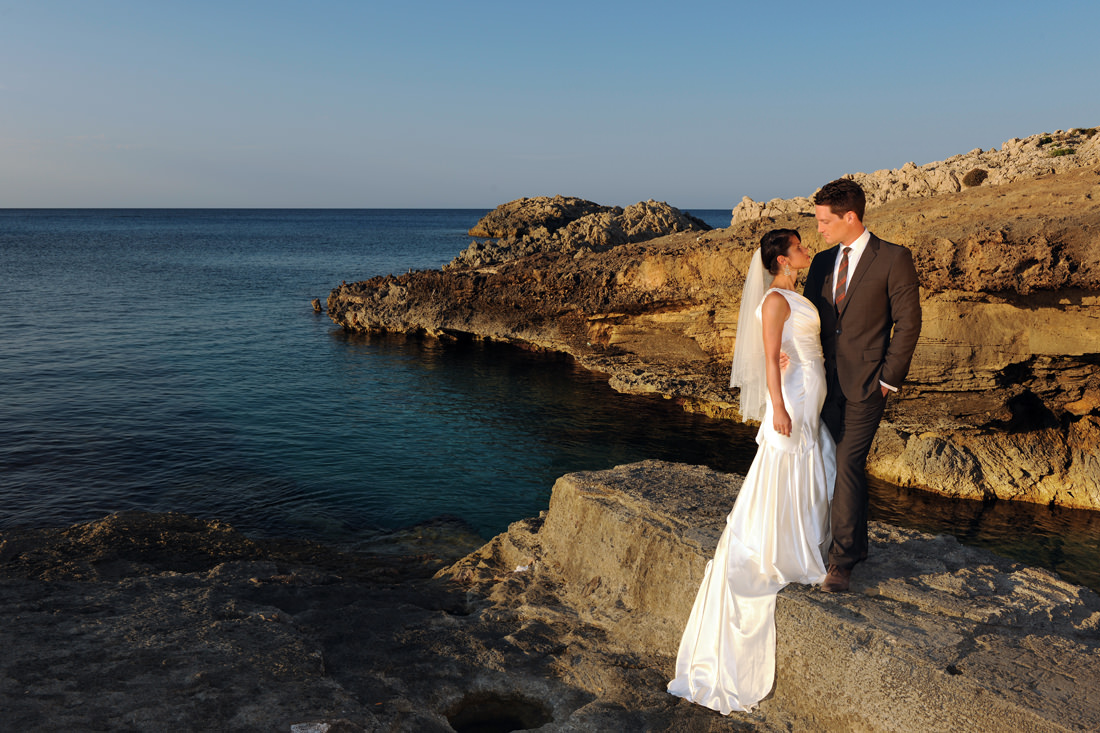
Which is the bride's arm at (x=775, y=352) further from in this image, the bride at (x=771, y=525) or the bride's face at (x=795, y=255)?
the bride's face at (x=795, y=255)

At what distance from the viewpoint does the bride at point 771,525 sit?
5.08m

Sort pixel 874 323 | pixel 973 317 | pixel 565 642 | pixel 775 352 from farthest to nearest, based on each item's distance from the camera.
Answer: pixel 973 317 < pixel 565 642 < pixel 775 352 < pixel 874 323

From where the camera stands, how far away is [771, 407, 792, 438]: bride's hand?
5.09 meters

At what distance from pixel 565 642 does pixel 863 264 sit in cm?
443

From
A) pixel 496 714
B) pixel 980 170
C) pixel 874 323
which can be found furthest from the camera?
pixel 980 170

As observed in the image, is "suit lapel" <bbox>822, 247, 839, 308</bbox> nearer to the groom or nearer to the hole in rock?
the groom

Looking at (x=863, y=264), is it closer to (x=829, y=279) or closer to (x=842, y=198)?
(x=829, y=279)

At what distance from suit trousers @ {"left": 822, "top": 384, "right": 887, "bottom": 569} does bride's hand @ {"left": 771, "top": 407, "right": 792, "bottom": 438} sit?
1.47 feet

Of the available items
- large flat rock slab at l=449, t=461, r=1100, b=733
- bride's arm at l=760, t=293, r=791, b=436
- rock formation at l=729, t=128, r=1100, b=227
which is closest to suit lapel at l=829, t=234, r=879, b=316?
bride's arm at l=760, t=293, r=791, b=436

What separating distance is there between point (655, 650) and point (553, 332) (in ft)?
68.1

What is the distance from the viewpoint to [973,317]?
13.9 meters

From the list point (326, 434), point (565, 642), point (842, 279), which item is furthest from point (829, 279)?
point (326, 434)

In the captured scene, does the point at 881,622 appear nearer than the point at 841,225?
Yes

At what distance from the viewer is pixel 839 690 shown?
4.70 m
